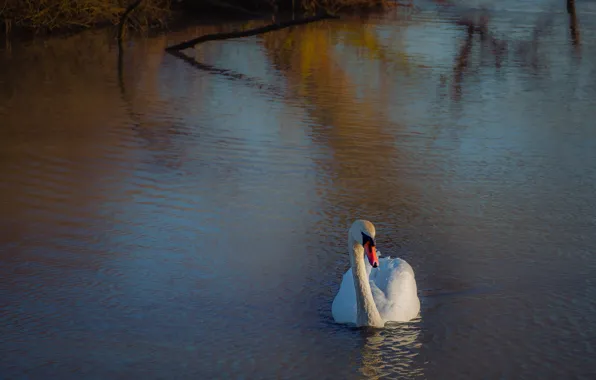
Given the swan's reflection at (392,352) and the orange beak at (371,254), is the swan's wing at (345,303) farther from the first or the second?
the orange beak at (371,254)

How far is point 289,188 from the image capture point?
29.0ft

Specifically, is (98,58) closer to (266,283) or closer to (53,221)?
(53,221)

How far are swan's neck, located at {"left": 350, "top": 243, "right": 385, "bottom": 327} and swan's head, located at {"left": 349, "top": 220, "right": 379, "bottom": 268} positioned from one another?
0.07 m

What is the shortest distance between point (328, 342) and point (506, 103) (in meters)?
7.84

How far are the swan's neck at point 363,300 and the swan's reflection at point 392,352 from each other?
6cm

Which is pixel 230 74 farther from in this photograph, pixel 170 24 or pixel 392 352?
pixel 392 352

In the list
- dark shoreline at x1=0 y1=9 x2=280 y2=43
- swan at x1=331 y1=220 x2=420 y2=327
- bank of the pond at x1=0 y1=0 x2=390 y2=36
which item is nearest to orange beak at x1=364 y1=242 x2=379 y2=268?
swan at x1=331 y1=220 x2=420 y2=327

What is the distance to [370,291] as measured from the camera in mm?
5820

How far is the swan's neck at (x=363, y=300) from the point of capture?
5727 millimetres

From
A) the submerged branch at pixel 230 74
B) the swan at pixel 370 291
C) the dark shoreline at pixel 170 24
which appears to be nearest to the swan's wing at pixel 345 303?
the swan at pixel 370 291

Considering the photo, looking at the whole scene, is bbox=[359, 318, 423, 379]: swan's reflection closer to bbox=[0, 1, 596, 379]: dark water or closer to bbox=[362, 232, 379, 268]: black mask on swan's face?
bbox=[0, 1, 596, 379]: dark water

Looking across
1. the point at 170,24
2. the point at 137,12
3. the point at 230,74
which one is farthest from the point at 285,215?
the point at 170,24

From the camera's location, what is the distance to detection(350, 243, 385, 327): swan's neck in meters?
5.73

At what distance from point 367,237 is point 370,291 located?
0.30 m
